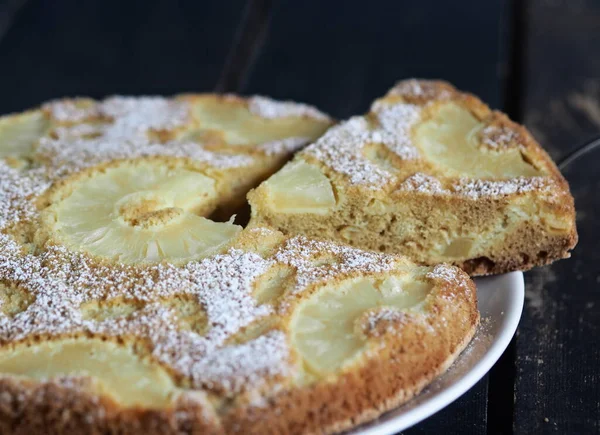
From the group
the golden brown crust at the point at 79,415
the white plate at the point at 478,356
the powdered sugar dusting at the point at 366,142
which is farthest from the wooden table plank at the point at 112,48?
the golden brown crust at the point at 79,415

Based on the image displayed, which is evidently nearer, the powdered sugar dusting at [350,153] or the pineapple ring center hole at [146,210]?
A: the pineapple ring center hole at [146,210]

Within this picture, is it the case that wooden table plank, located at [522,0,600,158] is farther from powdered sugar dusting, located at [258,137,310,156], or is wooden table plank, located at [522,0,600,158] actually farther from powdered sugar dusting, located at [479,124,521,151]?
powdered sugar dusting, located at [258,137,310,156]

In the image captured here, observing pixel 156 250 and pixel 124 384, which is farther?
pixel 156 250

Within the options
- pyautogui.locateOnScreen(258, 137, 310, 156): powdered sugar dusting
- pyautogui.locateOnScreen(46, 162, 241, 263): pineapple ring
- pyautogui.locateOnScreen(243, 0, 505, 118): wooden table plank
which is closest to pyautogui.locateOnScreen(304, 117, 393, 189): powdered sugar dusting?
pyautogui.locateOnScreen(258, 137, 310, 156): powdered sugar dusting

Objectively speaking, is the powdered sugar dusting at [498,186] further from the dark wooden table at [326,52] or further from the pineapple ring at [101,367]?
the pineapple ring at [101,367]

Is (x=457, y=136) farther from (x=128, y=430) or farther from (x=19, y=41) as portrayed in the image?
(x=19, y=41)

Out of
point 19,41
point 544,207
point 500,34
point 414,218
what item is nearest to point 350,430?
point 414,218
